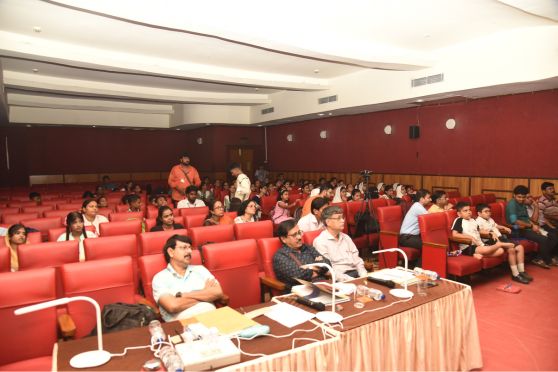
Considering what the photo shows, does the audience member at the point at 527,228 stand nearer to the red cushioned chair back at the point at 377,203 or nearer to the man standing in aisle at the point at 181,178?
the red cushioned chair back at the point at 377,203

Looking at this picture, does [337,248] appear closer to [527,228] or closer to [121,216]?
[121,216]

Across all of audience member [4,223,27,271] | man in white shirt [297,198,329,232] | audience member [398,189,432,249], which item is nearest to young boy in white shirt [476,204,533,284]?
audience member [398,189,432,249]

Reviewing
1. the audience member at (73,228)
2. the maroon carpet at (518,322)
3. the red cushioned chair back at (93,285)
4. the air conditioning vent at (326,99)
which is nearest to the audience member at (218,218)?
the audience member at (73,228)

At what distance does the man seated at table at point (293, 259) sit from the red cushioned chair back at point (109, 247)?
1433 mm

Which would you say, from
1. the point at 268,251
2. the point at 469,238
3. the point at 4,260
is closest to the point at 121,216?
the point at 4,260

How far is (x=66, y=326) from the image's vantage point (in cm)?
257

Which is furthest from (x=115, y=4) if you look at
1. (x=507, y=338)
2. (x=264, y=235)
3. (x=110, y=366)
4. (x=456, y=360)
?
(x=507, y=338)

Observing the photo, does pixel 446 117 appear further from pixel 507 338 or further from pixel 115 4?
pixel 115 4

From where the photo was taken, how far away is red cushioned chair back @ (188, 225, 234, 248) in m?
4.13

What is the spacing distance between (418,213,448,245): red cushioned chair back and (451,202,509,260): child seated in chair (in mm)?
140

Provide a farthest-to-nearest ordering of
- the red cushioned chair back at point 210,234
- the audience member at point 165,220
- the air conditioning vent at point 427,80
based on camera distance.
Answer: the air conditioning vent at point 427,80 < the audience member at point 165,220 < the red cushioned chair back at point 210,234

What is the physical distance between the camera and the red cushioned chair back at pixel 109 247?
3.57 m

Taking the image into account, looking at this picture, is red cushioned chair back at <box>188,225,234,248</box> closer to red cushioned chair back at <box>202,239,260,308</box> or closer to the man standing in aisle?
red cushioned chair back at <box>202,239,260,308</box>

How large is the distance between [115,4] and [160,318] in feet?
13.3
